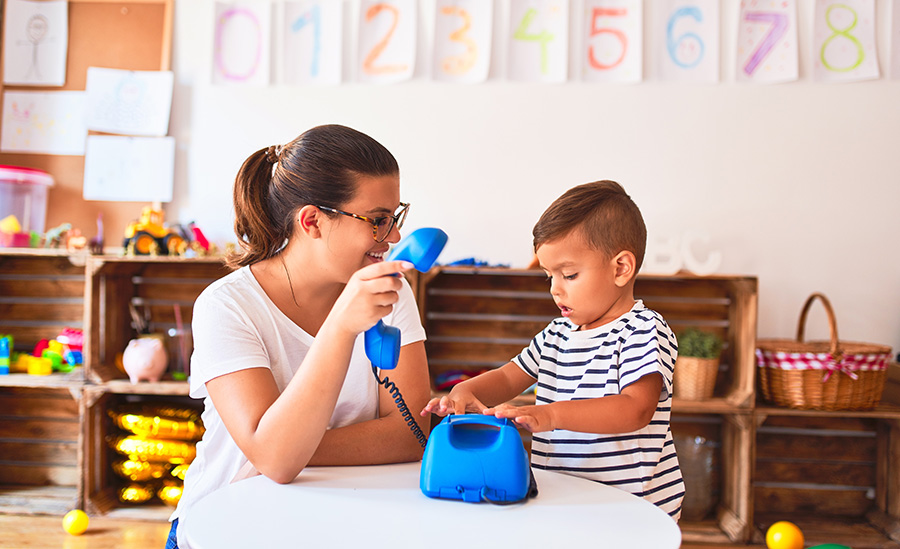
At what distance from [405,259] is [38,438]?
104 inches

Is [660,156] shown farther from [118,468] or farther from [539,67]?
[118,468]

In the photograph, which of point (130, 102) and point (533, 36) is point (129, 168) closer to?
point (130, 102)

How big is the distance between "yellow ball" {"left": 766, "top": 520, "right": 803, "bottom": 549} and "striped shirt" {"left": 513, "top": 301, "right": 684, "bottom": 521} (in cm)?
131

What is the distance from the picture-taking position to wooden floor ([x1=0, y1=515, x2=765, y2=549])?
2287 mm

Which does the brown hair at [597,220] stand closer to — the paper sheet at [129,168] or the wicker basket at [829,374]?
the wicker basket at [829,374]

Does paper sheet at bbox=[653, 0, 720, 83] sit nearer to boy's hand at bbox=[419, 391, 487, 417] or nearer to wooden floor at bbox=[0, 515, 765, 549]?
wooden floor at bbox=[0, 515, 765, 549]

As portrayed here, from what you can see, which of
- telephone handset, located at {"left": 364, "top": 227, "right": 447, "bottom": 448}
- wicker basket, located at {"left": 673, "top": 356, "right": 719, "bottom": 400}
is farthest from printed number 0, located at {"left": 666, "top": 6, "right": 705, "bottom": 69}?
telephone handset, located at {"left": 364, "top": 227, "right": 447, "bottom": 448}

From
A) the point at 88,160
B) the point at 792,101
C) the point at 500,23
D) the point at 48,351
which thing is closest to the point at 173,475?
the point at 48,351

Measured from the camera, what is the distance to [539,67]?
2721mm

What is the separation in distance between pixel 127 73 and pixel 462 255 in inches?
63.2

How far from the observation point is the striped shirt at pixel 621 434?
1217 millimetres

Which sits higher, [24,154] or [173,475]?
[24,154]

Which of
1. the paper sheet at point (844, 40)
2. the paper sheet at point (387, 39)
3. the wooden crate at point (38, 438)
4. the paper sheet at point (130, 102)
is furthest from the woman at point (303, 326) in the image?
the paper sheet at point (844, 40)

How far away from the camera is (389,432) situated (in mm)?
1191
